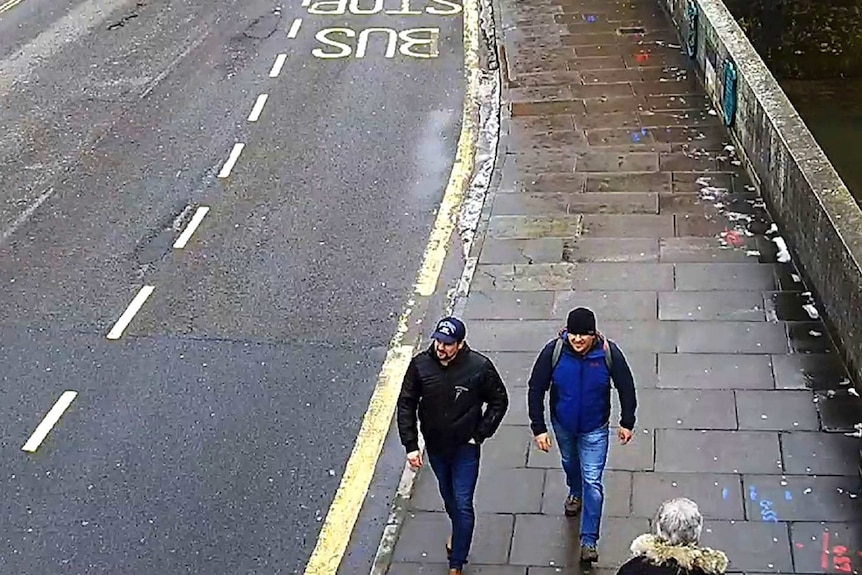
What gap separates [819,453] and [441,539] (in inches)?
97.9

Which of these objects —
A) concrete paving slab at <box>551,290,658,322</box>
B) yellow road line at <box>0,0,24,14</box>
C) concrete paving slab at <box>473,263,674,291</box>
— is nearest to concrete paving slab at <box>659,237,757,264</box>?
concrete paving slab at <box>473,263,674,291</box>

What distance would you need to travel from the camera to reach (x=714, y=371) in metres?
8.87

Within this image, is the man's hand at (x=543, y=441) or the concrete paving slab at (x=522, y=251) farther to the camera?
the concrete paving slab at (x=522, y=251)

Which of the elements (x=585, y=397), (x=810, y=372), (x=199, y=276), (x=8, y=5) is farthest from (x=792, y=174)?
(x=8, y=5)

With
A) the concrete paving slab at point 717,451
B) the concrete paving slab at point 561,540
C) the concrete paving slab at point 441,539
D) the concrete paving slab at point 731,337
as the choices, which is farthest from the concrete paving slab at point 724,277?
the concrete paving slab at point 441,539

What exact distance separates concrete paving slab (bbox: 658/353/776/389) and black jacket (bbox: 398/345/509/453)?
2.43 metres

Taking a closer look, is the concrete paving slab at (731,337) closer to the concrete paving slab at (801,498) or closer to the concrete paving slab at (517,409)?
the concrete paving slab at (517,409)

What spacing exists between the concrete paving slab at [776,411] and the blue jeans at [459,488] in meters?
2.27

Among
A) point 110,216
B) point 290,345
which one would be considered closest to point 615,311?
point 290,345

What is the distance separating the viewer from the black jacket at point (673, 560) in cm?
489

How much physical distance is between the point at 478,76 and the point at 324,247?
20.4ft

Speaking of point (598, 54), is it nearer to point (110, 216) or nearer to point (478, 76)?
point (478, 76)

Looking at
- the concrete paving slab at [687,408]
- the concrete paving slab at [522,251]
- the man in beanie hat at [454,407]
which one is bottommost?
the concrete paving slab at [522,251]

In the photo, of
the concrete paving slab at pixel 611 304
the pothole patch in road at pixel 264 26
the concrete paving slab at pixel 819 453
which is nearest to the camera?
the concrete paving slab at pixel 819 453
